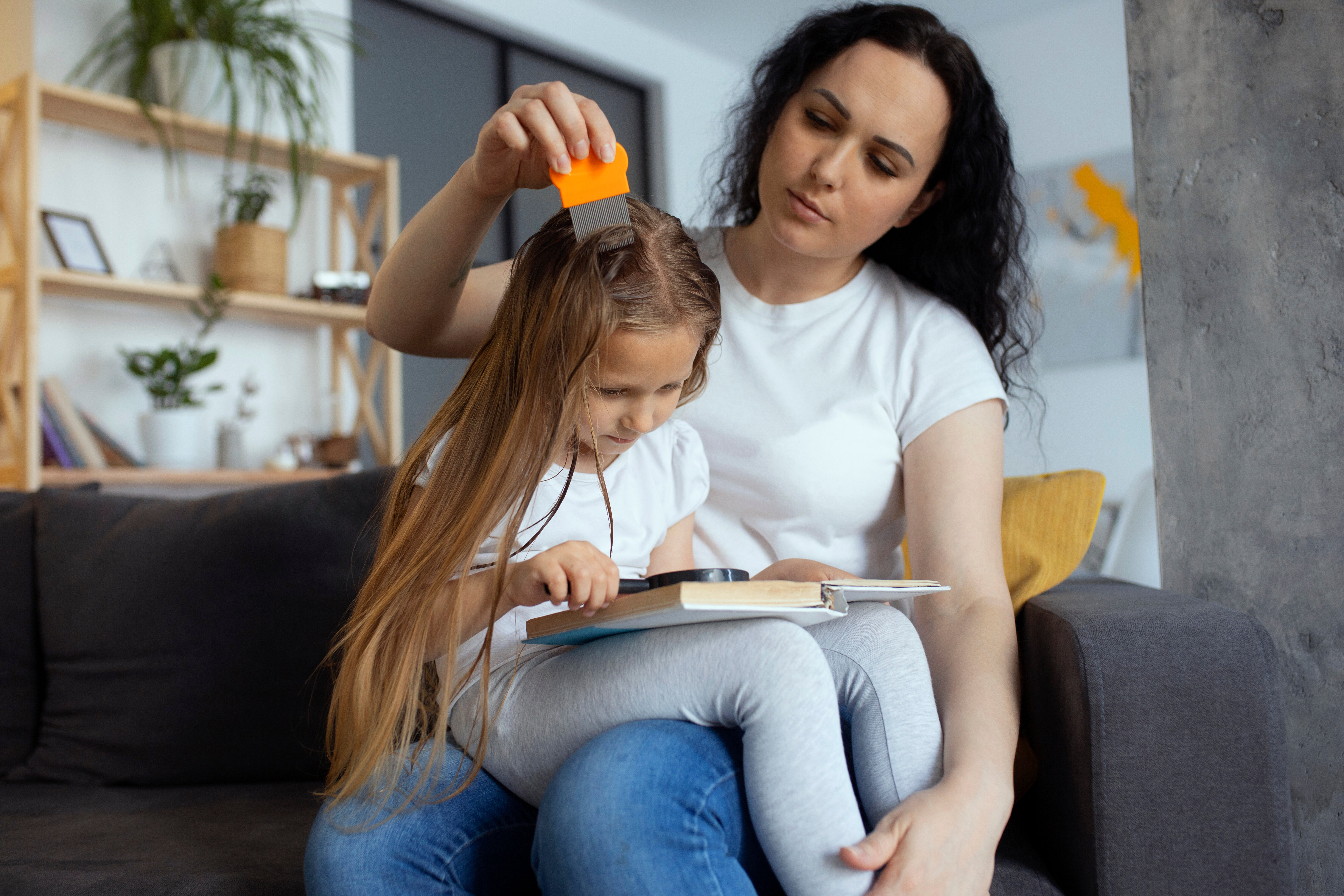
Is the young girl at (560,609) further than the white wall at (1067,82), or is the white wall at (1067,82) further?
the white wall at (1067,82)

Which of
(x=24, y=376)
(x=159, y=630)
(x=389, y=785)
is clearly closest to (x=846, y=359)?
(x=389, y=785)

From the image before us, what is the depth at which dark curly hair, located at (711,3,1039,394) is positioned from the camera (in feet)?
4.18

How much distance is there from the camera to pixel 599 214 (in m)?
0.92

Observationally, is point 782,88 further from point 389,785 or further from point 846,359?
point 389,785

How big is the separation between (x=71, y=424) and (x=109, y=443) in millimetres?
129

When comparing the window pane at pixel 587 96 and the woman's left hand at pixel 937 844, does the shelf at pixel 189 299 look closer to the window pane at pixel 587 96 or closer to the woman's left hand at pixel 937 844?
the window pane at pixel 587 96

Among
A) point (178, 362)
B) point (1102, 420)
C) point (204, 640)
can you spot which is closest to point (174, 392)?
point (178, 362)

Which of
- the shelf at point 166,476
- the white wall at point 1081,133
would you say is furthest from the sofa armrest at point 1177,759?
the white wall at point 1081,133

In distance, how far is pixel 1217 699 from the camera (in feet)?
3.08

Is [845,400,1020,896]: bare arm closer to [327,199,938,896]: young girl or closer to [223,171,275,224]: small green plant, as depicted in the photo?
[327,199,938,896]: young girl

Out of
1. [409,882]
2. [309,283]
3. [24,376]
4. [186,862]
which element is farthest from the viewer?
[309,283]

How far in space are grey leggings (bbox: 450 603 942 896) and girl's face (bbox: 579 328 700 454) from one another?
0.73ft

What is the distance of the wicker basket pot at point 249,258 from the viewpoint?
9.78ft

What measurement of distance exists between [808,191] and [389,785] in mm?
826
